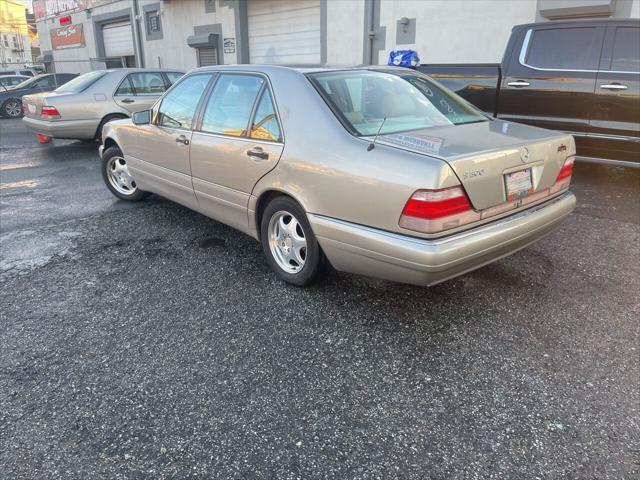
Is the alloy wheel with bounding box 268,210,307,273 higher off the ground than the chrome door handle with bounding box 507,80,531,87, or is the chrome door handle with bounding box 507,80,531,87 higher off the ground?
the chrome door handle with bounding box 507,80,531,87

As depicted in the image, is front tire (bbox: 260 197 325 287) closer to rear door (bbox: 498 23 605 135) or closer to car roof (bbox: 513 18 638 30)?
rear door (bbox: 498 23 605 135)

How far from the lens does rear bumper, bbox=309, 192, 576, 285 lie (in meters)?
2.60

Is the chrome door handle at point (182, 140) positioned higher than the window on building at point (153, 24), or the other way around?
the window on building at point (153, 24)

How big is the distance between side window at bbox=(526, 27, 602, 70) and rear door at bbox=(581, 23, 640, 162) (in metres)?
0.13

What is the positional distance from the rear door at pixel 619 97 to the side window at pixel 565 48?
0.44 ft

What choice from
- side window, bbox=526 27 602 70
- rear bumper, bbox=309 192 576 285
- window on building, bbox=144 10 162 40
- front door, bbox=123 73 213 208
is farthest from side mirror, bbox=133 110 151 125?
window on building, bbox=144 10 162 40

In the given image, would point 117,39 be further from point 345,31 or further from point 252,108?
point 252,108

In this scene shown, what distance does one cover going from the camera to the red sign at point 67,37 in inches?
961

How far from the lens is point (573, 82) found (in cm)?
585

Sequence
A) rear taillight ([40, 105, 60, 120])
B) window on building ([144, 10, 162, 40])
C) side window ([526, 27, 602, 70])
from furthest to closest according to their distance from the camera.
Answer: window on building ([144, 10, 162, 40]) < rear taillight ([40, 105, 60, 120]) < side window ([526, 27, 602, 70])

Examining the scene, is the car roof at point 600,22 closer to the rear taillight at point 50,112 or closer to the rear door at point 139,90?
the rear door at point 139,90

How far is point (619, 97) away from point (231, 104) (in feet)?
14.9

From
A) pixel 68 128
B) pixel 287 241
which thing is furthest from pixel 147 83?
pixel 287 241

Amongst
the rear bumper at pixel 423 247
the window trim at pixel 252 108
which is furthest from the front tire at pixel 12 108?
the rear bumper at pixel 423 247
